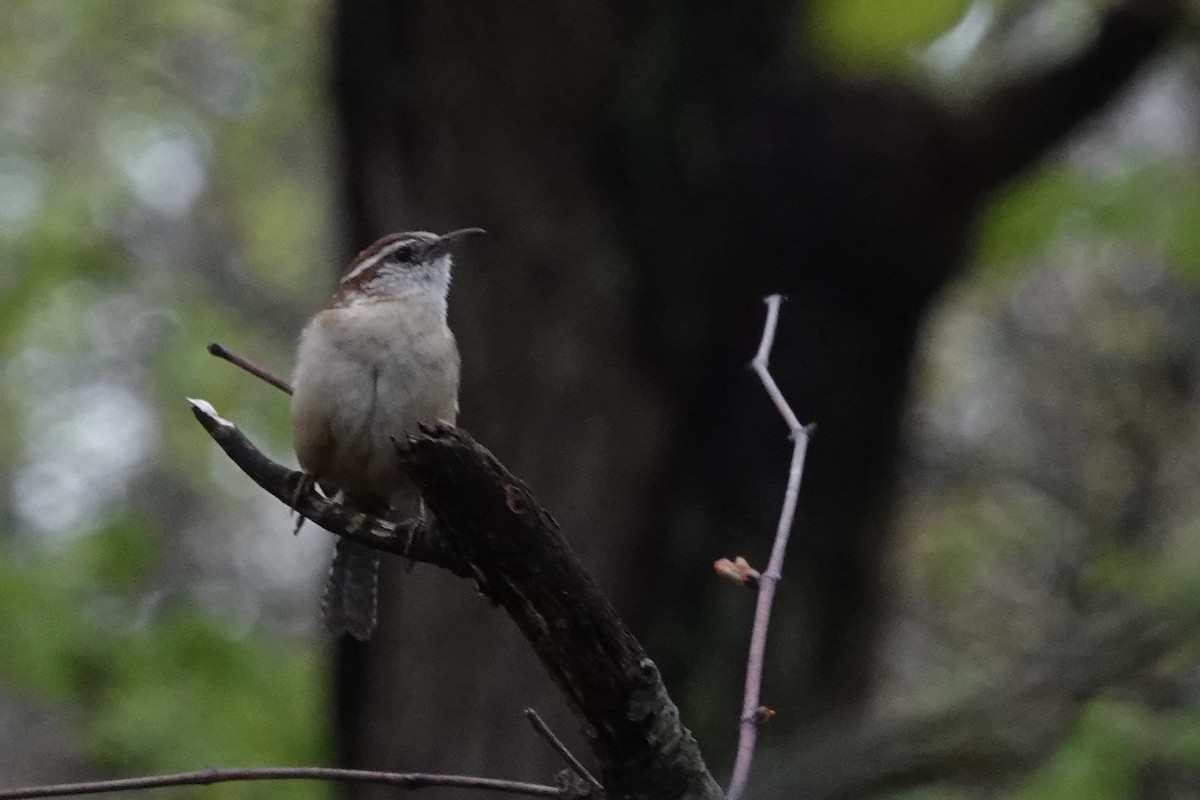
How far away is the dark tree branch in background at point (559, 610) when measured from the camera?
1.96 m

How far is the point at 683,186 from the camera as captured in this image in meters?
5.57

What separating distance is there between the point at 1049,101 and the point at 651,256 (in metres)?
1.68

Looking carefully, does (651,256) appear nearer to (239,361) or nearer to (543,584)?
(239,361)

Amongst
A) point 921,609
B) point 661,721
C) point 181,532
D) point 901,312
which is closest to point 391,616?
point 901,312

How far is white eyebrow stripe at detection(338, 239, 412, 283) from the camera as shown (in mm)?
4066

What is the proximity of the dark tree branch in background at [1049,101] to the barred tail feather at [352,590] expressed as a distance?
9.75 feet

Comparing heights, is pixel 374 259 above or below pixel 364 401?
above

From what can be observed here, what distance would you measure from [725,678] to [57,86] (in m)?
9.21

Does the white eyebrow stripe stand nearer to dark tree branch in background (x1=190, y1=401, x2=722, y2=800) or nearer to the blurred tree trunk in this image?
the blurred tree trunk

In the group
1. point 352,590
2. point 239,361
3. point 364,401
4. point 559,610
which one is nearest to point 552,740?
point 559,610

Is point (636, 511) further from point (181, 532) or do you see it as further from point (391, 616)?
point (181, 532)

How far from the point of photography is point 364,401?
346cm

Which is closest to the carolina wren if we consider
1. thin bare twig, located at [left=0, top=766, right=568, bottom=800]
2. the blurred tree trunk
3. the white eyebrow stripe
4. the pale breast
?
the pale breast

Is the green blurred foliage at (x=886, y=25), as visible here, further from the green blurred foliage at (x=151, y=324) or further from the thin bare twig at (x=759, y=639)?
the green blurred foliage at (x=151, y=324)
